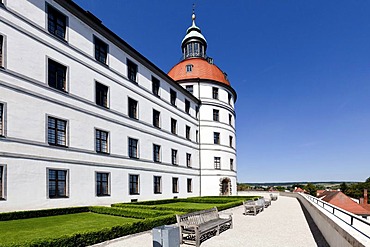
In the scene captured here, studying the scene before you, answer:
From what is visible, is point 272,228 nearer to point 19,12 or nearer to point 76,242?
point 76,242

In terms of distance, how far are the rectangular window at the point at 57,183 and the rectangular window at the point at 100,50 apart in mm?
8690

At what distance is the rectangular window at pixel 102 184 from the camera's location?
19219mm

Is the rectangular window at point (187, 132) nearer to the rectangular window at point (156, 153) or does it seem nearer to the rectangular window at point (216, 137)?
the rectangular window at point (216, 137)

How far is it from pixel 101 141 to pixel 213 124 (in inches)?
826

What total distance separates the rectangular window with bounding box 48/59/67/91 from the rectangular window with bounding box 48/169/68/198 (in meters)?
5.11

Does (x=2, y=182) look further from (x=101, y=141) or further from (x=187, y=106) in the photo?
(x=187, y=106)

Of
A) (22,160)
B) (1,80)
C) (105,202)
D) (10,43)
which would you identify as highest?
(10,43)

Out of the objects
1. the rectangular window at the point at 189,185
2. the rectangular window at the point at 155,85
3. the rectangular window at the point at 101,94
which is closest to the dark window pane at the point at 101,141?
the rectangular window at the point at 101,94

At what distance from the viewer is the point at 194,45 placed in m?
46.7

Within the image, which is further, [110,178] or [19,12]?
[110,178]

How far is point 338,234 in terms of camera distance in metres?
7.09

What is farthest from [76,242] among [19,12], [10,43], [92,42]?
[92,42]

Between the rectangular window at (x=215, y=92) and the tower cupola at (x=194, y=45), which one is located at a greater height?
the tower cupola at (x=194, y=45)

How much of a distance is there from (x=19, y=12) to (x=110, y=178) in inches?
466
